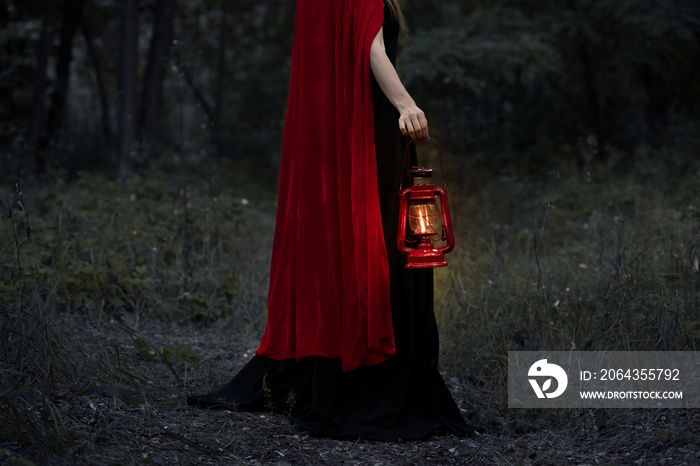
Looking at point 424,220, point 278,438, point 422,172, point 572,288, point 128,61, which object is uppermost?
point 128,61

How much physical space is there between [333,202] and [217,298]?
2.04 m

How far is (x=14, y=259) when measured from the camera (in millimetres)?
3861

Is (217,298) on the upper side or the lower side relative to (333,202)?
lower

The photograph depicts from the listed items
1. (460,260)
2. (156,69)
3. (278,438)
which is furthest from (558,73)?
(278,438)

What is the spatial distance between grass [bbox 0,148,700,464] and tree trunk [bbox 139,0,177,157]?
14.2 feet

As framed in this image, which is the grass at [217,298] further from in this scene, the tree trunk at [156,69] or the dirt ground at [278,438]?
the tree trunk at [156,69]

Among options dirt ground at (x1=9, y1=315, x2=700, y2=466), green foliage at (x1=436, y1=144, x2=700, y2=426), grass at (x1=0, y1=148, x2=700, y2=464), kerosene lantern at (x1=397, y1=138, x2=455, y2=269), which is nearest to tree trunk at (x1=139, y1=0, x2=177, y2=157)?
grass at (x1=0, y1=148, x2=700, y2=464)

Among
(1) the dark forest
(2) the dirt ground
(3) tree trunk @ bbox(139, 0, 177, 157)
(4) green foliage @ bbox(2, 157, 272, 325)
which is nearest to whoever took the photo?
(2) the dirt ground

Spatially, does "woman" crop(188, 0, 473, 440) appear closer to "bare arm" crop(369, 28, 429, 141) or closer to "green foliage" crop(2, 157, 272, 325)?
"bare arm" crop(369, 28, 429, 141)

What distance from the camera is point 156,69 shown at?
11391 millimetres

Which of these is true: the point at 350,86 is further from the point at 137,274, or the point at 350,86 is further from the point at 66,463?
the point at 137,274

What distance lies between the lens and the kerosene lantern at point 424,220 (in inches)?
97.3

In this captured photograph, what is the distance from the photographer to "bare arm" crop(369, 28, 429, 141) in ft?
8.10

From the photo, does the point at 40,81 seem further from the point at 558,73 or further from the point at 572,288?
the point at 572,288
